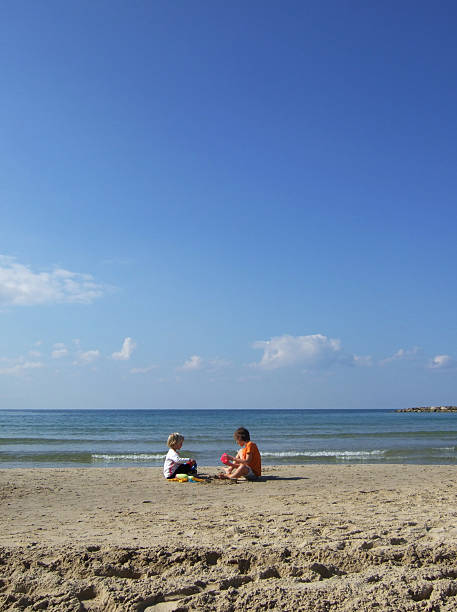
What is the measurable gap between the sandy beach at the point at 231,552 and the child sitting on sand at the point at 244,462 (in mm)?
1698

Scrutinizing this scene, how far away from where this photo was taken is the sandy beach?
12.4ft

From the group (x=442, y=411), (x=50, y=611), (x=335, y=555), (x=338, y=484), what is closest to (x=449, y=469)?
(x=338, y=484)

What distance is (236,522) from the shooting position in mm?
6160

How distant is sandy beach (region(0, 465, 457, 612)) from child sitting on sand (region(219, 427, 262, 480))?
1698mm

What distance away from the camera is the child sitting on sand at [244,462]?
34.0 feet

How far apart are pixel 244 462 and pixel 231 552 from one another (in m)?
5.95

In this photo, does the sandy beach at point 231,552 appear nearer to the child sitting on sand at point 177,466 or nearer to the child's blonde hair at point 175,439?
the child's blonde hair at point 175,439

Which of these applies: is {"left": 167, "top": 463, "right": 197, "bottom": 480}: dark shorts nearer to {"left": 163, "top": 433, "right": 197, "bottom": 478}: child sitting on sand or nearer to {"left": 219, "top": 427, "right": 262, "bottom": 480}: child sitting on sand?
{"left": 163, "top": 433, "right": 197, "bottom": 478}: child sitting on sand

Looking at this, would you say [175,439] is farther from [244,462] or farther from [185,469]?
[244,462]

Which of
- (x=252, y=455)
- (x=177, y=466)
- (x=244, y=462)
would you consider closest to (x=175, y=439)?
(x=177, y=466)

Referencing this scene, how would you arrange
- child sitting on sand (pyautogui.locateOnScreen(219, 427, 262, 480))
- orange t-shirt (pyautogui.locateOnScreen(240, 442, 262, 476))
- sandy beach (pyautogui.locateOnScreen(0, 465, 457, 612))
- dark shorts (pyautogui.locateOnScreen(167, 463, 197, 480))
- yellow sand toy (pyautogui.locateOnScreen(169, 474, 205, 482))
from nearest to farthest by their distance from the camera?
sandy beach (pyautogui.locateOnScreen(0, 465, 457, 612)), yellow sand toy (pyautogui.locateOnScreen(169, 474, 205, 482)), child sitting on sand (pyautogui.locateOnScreen(219, 427, 262, 480)), orange t-shirt (pyautogui.locateOnScreen(240, 442, 262, 476)), dark shorts (pyautogui.locateOnScreen(167, 463, 197, 480))

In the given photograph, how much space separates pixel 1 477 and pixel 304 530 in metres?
8.56

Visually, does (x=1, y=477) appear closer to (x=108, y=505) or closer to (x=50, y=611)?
(x=108, y=505)

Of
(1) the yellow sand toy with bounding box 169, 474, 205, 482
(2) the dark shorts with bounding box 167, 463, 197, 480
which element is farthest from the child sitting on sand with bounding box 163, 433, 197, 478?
(1) the yellow sand toy with bounding box 169, 474, 205, 482
